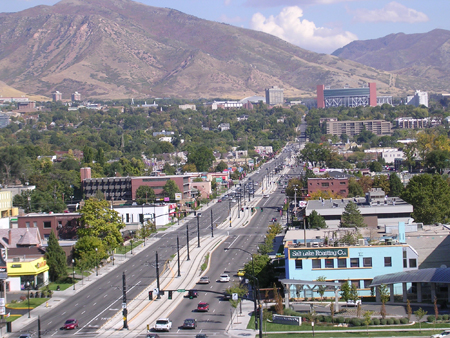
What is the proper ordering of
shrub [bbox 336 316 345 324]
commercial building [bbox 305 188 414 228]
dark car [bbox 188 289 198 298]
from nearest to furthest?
1. shrub [bbox 336 316 345 324]
2. dark car [bbox 188 289 198 298]
3. commercial building [bbox 305 188 414 228]

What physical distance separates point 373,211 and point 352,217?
625 cm

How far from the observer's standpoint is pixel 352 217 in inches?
3595

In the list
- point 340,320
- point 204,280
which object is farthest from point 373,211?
point 340,320

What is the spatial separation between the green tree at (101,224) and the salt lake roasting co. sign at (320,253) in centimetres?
2895

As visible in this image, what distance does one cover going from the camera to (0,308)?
60.1 m

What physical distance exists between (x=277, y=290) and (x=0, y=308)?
23.2 m

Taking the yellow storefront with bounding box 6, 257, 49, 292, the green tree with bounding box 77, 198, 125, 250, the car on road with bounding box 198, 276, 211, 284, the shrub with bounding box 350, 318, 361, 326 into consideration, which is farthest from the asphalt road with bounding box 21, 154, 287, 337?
the shrub with bounding box 350, 318, 361, 326

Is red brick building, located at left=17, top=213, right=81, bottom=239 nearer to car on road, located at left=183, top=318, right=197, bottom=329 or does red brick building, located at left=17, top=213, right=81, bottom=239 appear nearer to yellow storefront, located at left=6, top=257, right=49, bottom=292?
yellow storefront, located at left=6, top=257, right=49, bottom=292

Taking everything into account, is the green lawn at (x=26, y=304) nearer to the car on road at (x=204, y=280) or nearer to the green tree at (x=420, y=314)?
the car on road at (x=204, y=280)

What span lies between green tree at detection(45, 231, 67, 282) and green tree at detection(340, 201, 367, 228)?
113 feet

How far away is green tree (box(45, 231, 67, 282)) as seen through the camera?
76188mm

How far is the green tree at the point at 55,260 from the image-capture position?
7619 centimetres

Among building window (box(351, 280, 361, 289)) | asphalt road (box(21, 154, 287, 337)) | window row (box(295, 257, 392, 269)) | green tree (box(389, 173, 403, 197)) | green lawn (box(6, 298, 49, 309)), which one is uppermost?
green tree (box(389, 173, 403, 197))

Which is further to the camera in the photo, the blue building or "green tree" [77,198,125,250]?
"green tree" [77,198,125,250]
